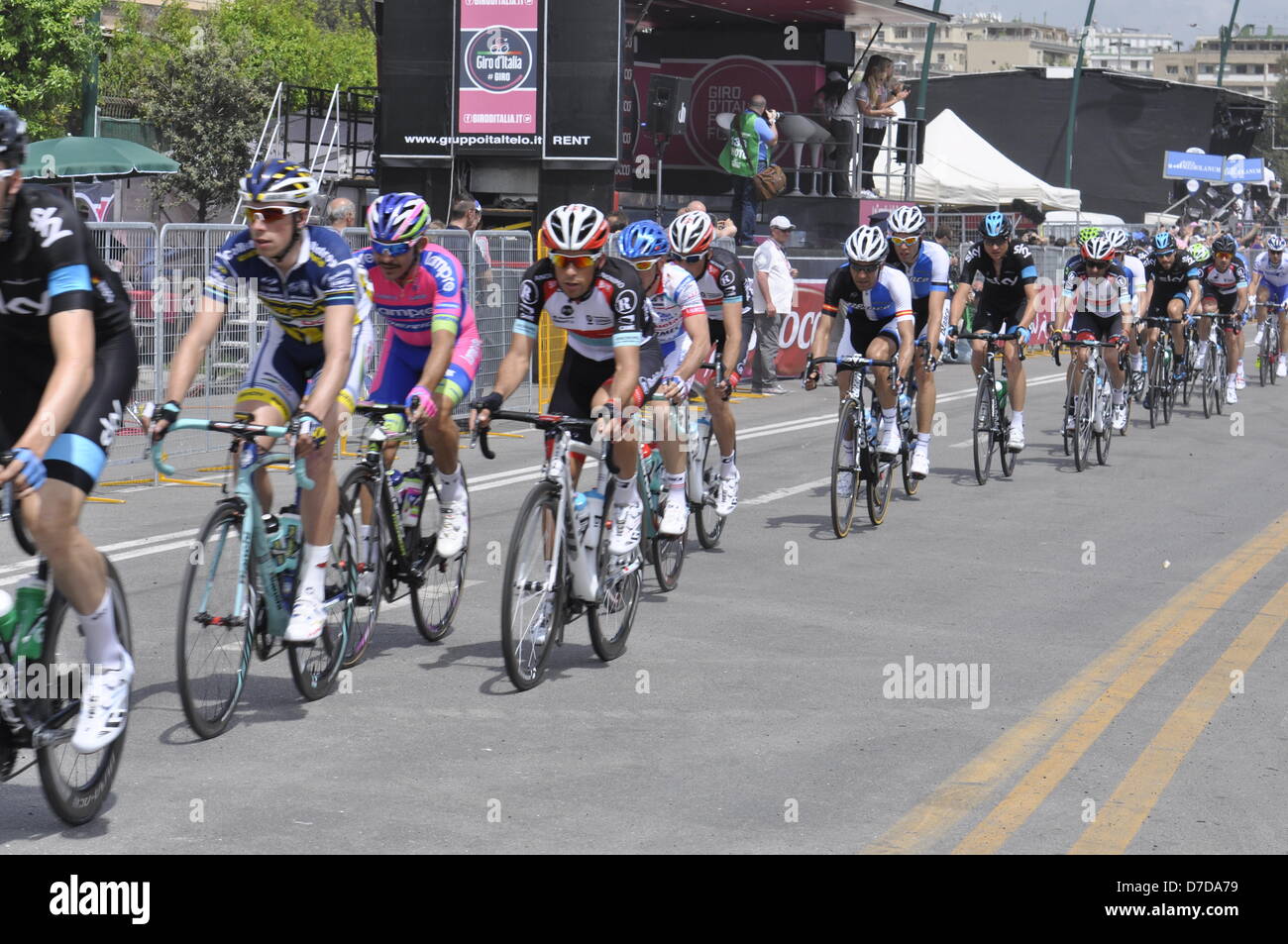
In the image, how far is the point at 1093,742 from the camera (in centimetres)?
673

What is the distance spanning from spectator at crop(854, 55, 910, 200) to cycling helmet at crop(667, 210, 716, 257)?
2097 cm

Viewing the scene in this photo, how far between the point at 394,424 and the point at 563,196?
17448 millimetres

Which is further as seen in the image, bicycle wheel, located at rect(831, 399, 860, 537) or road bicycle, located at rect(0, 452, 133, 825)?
bicycle wheel, located at rect(831, 399, 860, 537)

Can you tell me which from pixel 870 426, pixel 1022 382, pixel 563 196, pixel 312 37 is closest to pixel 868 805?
pixel 870 426

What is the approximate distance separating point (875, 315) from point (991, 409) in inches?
103

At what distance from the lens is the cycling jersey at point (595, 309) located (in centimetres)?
770

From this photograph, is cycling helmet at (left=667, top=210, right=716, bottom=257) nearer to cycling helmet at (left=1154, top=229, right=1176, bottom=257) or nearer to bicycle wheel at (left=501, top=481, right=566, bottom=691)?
bicycle wheel at (left=501, top=481, right=566, bottom=691)

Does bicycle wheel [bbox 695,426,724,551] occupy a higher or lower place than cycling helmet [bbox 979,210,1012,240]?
lower

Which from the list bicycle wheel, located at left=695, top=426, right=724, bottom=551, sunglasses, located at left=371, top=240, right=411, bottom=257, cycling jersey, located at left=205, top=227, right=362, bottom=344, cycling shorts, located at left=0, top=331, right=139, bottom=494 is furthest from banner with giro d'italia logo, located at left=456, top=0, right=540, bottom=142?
cycling shorts, located at left=0, top=331, right=139, bottom=494

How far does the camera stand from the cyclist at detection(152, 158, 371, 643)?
6523 millimetres

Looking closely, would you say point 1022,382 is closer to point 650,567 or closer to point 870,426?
point 870,426

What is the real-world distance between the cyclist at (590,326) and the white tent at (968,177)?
31.7m

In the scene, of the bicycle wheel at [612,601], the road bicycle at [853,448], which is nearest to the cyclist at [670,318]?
the bicycle wheel at [612,601]

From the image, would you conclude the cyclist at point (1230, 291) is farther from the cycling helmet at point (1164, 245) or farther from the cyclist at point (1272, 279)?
the cyclist at point (1272, 279)
